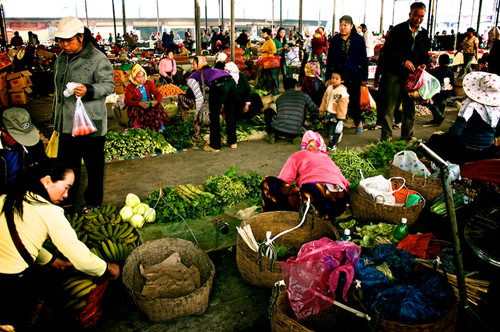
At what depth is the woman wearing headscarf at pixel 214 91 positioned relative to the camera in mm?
5973

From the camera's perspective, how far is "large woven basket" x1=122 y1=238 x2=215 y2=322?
264 centimetres

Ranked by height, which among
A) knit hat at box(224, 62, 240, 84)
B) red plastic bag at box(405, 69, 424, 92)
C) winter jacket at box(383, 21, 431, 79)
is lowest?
red plastic bag at box(405, 69, 424, 92)

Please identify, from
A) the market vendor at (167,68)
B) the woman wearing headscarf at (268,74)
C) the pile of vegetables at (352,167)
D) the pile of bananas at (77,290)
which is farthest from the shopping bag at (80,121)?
the market vendor at (167,68)

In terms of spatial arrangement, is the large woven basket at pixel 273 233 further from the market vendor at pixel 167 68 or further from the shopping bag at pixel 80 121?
the market vendor at pixel 167 68

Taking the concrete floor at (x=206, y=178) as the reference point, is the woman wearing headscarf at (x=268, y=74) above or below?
above

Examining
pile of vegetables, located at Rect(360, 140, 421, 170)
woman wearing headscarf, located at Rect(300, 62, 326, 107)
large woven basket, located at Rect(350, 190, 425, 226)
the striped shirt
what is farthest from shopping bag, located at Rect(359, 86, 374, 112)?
large woven basket, located at Rect(350, 190, 425, 226)

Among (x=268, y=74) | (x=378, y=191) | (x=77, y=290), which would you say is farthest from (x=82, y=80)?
(x=268, y=74)

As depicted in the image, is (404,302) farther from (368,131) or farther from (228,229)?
(368,131)

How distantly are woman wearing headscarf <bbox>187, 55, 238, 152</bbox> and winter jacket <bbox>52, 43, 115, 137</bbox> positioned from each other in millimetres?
2228

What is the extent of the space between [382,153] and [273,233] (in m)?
2.72

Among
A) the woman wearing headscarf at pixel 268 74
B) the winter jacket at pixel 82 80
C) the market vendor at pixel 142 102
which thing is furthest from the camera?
the woman wearing headscarf at pixel 268 74

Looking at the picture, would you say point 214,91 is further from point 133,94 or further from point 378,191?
point 378,191

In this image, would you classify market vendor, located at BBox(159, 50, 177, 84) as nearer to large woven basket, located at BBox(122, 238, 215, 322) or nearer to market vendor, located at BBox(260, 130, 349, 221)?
market vendor, located at BBox(260, 130, 349, 221)

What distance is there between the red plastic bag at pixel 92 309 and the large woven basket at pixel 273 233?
112 cm
